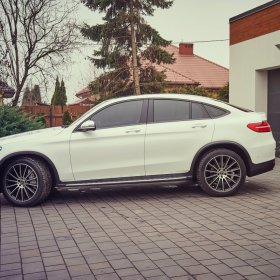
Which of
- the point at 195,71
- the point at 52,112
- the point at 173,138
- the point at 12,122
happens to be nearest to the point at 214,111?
the point at 173,138

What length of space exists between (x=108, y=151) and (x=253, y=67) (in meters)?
9.30

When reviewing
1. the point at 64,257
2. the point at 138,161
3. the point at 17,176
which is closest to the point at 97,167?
the point at 138,161

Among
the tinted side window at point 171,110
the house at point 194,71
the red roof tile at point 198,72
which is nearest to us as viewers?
the tinted side window at point 171,110

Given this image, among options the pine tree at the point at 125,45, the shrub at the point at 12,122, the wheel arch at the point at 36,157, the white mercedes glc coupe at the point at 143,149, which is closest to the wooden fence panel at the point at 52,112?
the pine tree at the point at 125,45

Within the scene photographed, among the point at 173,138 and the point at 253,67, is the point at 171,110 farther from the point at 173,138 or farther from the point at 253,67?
the point at 253,67

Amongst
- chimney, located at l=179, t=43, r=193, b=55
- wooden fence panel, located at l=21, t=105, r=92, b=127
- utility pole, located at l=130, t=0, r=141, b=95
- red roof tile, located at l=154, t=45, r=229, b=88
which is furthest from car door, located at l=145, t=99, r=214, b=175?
chimney, located at l=179, t=43, r=193, b=55

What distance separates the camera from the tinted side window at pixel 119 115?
23.7 ft

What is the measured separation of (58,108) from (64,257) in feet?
62.7

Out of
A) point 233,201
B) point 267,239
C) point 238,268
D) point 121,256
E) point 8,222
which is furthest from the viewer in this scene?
point 233,201

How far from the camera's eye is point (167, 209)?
21.5 feet

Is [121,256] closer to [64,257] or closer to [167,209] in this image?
[64,257]

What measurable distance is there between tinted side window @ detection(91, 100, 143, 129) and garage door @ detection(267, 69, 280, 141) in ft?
26.8

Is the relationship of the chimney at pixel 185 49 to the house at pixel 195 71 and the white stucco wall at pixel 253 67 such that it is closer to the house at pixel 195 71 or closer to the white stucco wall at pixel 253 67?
the house at pixel 195 71

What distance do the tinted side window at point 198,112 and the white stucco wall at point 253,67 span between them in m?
7.04
